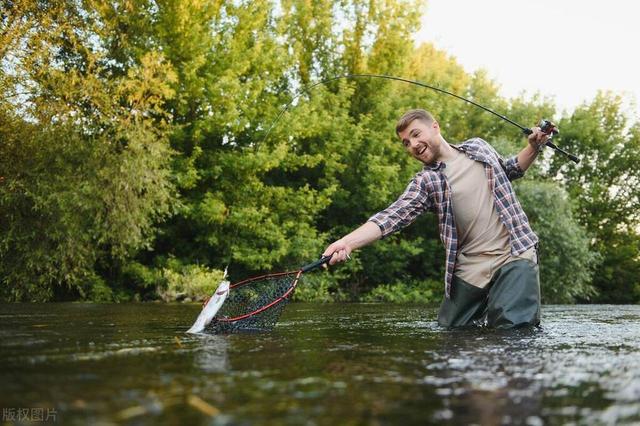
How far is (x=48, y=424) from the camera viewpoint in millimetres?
2131

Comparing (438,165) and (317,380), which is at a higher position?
(438,165)

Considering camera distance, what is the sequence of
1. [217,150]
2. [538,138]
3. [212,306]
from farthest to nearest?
1. [217,150]
2. [538,138]
3. [212,306]

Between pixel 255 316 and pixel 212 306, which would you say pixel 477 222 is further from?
pixel 212 306

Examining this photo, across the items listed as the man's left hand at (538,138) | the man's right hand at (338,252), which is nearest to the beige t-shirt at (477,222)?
the man's left hand at (538,138)

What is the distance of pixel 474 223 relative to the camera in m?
6.29

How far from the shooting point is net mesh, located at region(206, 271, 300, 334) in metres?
5.94

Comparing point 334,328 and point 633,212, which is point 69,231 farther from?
point 633,212

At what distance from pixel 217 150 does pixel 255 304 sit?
58.3 feet

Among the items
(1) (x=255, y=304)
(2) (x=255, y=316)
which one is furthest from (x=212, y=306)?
(1) (x=255, y=304)

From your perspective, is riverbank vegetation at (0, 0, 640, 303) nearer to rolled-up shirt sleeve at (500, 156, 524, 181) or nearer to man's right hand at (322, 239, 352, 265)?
rolled-up shirt sleeve at (500, 156, 524, 181)

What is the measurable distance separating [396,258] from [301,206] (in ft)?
18.8

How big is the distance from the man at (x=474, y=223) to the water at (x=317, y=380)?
0.78m

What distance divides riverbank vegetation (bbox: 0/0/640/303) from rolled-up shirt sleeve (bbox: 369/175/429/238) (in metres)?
11.0

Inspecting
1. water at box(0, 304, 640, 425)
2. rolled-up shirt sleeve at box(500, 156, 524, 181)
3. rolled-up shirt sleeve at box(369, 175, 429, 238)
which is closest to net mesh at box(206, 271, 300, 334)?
water at box(0, 304, 640, 425)
